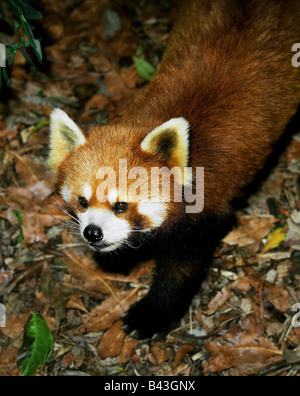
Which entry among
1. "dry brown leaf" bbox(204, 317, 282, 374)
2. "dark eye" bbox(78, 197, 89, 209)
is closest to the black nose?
"dark eye" bbox(78, 197, 89, 209)

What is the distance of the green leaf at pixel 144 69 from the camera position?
191 inches

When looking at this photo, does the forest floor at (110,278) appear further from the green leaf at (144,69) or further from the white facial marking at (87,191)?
the white facial marking at (87,191)

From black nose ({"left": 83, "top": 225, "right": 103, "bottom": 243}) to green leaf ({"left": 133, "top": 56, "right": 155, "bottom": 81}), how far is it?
283 centimetres

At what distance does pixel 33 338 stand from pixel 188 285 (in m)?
1.45

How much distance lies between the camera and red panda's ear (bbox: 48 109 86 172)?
2701mm

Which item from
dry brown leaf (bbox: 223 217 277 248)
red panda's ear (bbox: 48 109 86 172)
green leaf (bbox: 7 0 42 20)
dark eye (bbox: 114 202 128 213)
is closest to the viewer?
dark eye (bbox: 114 202 128 213)

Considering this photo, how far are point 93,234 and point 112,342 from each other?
1389mm

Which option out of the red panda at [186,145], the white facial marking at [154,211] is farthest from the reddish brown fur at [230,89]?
the white facial marking at [154,211]

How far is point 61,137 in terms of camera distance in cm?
281

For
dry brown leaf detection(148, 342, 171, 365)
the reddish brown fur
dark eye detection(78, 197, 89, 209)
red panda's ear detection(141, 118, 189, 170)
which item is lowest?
dry brown leaf detection(148, 342, 171, 365)

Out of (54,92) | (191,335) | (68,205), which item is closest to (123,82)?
(54,92)

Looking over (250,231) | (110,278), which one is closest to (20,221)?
(110,278)

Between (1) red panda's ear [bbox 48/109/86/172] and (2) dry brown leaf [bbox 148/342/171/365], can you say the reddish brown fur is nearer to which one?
(1) red panda's ear [bbox 48/109/86/172]

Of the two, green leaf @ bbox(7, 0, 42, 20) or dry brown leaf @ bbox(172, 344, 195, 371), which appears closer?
green leaf @ bbox(7, 0, 42, 20)
